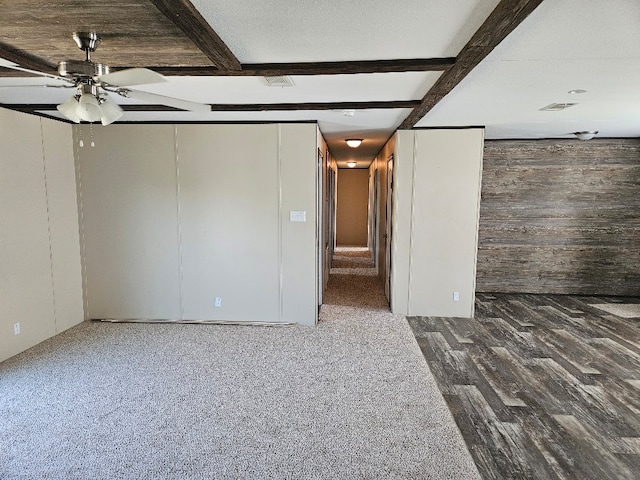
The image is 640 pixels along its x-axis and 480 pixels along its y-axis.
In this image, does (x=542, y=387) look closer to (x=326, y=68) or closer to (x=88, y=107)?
(x=326, y=68)

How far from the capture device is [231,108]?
366cm

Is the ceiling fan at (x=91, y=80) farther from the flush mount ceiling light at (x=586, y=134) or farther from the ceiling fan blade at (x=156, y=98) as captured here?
the flush mount ceiling light at (x=586, y=134)

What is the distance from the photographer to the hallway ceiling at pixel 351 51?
5.52 ft

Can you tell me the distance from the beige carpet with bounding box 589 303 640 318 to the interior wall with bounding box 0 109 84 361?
6.92m

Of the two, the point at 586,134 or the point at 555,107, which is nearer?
the point at 555,107

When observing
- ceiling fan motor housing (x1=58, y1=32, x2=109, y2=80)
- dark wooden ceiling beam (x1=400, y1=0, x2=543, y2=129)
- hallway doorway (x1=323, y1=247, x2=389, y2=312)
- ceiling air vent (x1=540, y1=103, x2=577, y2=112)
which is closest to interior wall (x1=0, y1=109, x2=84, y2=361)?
ceiling fan motor housing (x1=58, y1=32, x2=109, y2=80)

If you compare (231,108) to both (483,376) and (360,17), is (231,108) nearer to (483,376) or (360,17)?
(360,17)

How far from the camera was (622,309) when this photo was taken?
211 inches

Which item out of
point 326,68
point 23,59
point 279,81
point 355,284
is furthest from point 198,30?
point 355,284

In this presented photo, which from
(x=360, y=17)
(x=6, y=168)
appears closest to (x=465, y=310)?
(x=360, y=17)

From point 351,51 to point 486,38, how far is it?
73cm

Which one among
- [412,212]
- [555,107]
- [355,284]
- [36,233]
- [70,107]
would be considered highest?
[555,107]

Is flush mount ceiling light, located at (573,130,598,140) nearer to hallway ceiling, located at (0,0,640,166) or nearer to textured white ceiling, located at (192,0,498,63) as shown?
hallway ceiling, located at (0,0,640,166)

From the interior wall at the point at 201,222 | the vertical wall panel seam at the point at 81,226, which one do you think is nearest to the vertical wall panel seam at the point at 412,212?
the interior wall at the point at 201,222
